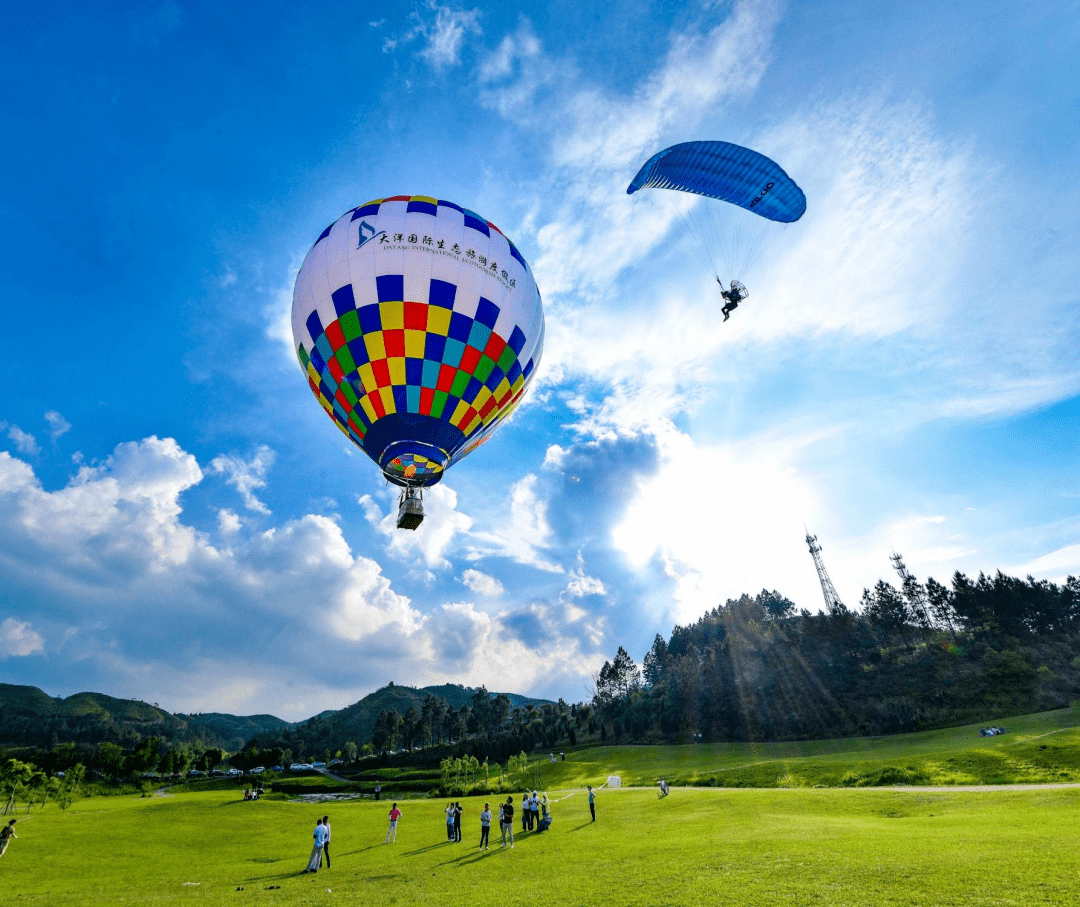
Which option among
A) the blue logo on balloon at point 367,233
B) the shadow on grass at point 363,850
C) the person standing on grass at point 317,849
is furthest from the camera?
the shadow on grass at point 363,850

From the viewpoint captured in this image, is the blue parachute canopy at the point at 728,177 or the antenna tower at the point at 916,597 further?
the antenna tower at the point at 916,597

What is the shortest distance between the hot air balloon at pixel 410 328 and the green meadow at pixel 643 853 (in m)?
12.9

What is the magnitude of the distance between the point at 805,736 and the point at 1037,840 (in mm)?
80739

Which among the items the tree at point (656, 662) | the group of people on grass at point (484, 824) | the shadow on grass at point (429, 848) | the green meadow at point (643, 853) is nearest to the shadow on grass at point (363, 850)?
the green meadow at point (643, 853)

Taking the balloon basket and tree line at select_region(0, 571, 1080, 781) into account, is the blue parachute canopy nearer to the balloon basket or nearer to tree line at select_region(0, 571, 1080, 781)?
the balloon basket

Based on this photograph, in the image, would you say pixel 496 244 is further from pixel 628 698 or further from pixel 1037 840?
pixel 628 698

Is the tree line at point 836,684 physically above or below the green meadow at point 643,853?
above

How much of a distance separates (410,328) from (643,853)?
2000 centimetres

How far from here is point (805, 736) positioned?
Answer: 8431 centimetres

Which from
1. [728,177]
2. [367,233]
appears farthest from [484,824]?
[728,177]

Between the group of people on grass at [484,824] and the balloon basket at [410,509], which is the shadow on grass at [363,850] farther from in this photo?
the balloon basket at [410,509]

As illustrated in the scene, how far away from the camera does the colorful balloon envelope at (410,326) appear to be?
21547 millimetres

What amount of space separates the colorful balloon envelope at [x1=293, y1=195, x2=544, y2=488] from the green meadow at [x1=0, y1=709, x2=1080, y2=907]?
46.5 feet

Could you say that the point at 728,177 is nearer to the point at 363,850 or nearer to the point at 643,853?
the point at 643,853
